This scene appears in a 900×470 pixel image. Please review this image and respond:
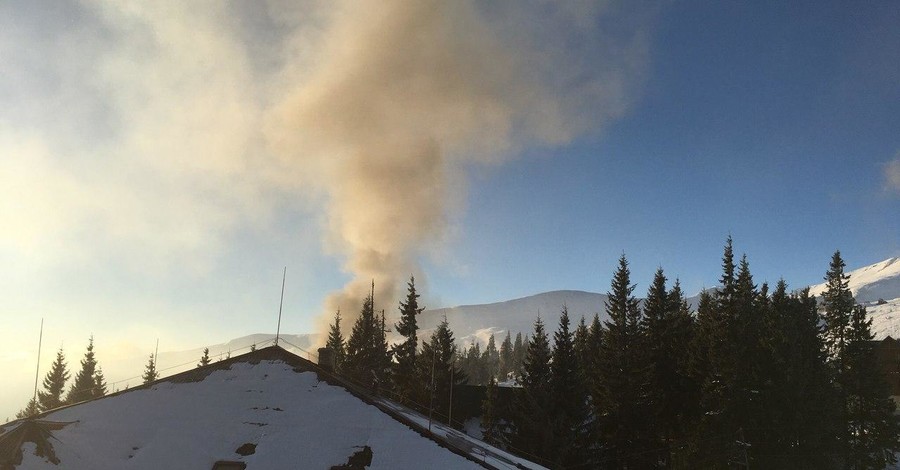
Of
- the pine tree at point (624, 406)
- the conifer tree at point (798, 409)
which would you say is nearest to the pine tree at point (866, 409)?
the conifer tree at point (798, 409)

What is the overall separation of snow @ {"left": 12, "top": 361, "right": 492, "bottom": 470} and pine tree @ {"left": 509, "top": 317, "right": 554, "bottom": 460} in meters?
18.9

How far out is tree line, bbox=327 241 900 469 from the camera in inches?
1458

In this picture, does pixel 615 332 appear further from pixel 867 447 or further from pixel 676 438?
pixel 867 447

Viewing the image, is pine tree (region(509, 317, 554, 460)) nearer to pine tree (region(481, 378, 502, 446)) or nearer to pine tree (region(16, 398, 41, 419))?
pine tree (region(481, 378, 502, 446))

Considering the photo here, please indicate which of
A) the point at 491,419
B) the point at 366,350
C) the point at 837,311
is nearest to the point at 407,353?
the point at 366,350

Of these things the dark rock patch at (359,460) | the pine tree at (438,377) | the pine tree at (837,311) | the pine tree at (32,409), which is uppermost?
the pine tree at (837,311)

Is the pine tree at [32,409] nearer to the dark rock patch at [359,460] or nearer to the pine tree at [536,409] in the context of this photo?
the dark rock patch at [359,460]

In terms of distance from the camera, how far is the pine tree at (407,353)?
5727cm

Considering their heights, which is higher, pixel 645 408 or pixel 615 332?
pixel 615 332

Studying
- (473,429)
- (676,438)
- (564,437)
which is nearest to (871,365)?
(676,438)

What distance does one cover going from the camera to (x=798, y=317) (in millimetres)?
47750

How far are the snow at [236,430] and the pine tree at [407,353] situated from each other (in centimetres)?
3606

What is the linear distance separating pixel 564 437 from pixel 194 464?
28.4 m

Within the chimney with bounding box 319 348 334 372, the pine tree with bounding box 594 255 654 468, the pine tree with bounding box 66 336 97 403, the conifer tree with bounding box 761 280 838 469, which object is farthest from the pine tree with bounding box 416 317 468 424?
the pine tree with bounding box 66 336 97 403
